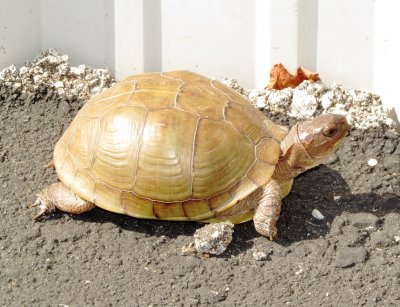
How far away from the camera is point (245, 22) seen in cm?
482

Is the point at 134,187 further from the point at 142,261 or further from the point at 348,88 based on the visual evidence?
the point at 348,88

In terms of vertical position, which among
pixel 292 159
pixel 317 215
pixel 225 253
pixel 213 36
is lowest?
pixel 225 253

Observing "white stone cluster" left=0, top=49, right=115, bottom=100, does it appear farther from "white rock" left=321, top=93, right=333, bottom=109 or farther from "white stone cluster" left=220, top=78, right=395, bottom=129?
"white rock" left=321, top=93, right=333, bottom=109

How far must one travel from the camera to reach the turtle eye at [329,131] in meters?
3.90

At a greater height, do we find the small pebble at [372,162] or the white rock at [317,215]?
the small pebble at [372,162]

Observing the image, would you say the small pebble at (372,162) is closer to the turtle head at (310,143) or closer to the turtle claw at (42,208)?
the turtle head at (310,143)

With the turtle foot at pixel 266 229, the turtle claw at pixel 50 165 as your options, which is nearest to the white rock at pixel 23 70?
the turtle claw at pixel 50 165

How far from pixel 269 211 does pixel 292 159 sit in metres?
0.31

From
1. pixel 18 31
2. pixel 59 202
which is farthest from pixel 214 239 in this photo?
pixel 18 31

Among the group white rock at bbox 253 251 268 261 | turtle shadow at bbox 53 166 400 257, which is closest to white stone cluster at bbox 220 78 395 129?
turtle shadow at bbox 53 166 400 257

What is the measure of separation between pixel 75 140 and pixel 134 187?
40cm

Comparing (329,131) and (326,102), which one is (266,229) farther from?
(326,102)

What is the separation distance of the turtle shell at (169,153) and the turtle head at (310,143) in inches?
4.2

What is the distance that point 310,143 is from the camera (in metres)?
3.96
